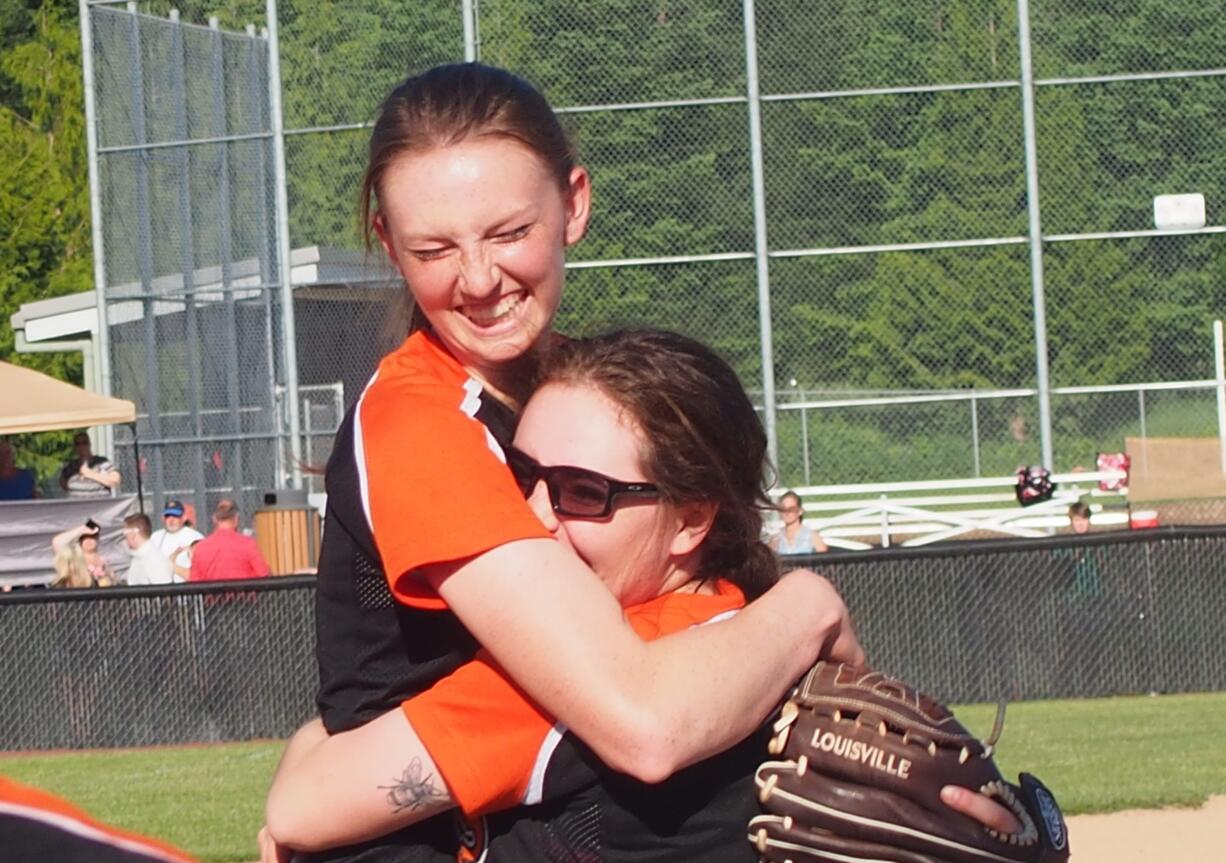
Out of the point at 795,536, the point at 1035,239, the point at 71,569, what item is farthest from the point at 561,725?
the point at 1035,239

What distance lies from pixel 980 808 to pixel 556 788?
18.6 inches

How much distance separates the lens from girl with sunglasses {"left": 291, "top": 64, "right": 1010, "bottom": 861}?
6.47 feet

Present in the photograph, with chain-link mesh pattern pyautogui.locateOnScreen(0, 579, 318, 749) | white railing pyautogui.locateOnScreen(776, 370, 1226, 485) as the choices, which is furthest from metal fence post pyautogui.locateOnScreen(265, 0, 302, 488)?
chain-link mesh pattern pyautogui.locateOnScreen(0, 579, 318, 749)

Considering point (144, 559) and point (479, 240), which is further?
point (144, 559)

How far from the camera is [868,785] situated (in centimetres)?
204

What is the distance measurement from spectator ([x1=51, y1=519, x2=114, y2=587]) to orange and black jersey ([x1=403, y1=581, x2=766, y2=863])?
12.8 metres

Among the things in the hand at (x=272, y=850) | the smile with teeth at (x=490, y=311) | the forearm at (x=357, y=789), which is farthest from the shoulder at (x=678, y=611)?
the hand at (x=272, y=850)

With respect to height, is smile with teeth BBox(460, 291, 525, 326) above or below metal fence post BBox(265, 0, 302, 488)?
below

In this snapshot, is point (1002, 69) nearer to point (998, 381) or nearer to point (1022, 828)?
point (998, 381)

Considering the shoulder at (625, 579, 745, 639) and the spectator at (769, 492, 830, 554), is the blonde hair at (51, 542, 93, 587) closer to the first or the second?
the spectator at (769, 492, 830, 554)

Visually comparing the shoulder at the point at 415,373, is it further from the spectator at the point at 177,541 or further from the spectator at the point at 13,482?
the spectator at the point at 13,482

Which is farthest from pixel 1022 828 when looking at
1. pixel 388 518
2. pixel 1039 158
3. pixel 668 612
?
pixel 1039 158

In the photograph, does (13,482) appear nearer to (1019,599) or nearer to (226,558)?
(226,558)

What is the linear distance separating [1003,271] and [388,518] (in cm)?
1660
